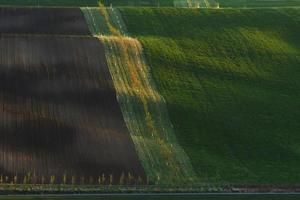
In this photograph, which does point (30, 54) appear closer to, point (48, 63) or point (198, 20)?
point (48, 63)

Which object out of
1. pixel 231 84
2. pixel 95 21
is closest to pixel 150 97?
pixel 231 84

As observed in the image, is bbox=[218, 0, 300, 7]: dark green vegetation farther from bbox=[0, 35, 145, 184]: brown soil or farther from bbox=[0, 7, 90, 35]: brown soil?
bbox=[0, 35, 145, 184]: brown soil

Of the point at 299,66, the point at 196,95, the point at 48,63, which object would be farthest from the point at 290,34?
the point at 48,63

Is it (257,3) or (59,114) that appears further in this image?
(257,3)

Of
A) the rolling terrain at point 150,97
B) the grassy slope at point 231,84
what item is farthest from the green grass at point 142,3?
the grassy slope at point 231,84

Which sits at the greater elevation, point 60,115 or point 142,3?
point 142,3

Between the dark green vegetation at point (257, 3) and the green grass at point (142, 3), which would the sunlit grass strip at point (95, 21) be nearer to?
the green grass at point (142, 3)

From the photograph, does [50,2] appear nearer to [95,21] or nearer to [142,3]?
[142,3]
